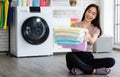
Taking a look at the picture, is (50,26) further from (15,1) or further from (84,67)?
(84,67)

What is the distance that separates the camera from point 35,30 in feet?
16.9

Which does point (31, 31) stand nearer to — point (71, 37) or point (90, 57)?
point (90, 57)

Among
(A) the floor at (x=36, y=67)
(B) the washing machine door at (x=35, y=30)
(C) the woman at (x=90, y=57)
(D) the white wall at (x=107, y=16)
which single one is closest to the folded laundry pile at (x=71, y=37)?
(C) the woman at (x=90, y=57)

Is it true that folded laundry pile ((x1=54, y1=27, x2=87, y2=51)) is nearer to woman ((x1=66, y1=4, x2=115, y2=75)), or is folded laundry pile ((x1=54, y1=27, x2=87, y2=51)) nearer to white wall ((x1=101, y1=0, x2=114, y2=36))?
woman ((x1=66, y1=4, x2=115, y2=75))

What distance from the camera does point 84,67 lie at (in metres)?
3.60

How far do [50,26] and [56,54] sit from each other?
612 mm

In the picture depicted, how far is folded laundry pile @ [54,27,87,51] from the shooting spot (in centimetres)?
340

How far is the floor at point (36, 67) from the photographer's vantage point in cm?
364

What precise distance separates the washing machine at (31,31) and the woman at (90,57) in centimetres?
156

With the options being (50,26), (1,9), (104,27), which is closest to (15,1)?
(1,9)

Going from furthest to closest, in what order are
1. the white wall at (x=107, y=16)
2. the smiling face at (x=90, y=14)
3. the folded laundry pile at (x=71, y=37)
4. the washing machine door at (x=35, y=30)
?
the white wall at (x=107, y=16) < the washing machine door at (x=35, y=30) < the smiling face at (x=90, y=14) < the folded laundry pile at (x=71, y=37)

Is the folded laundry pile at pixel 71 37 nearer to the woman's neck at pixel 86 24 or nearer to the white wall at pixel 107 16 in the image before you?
the woman's neck at pixel 86 24

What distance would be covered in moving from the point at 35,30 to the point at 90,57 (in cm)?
170

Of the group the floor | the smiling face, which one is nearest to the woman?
the smiling face
